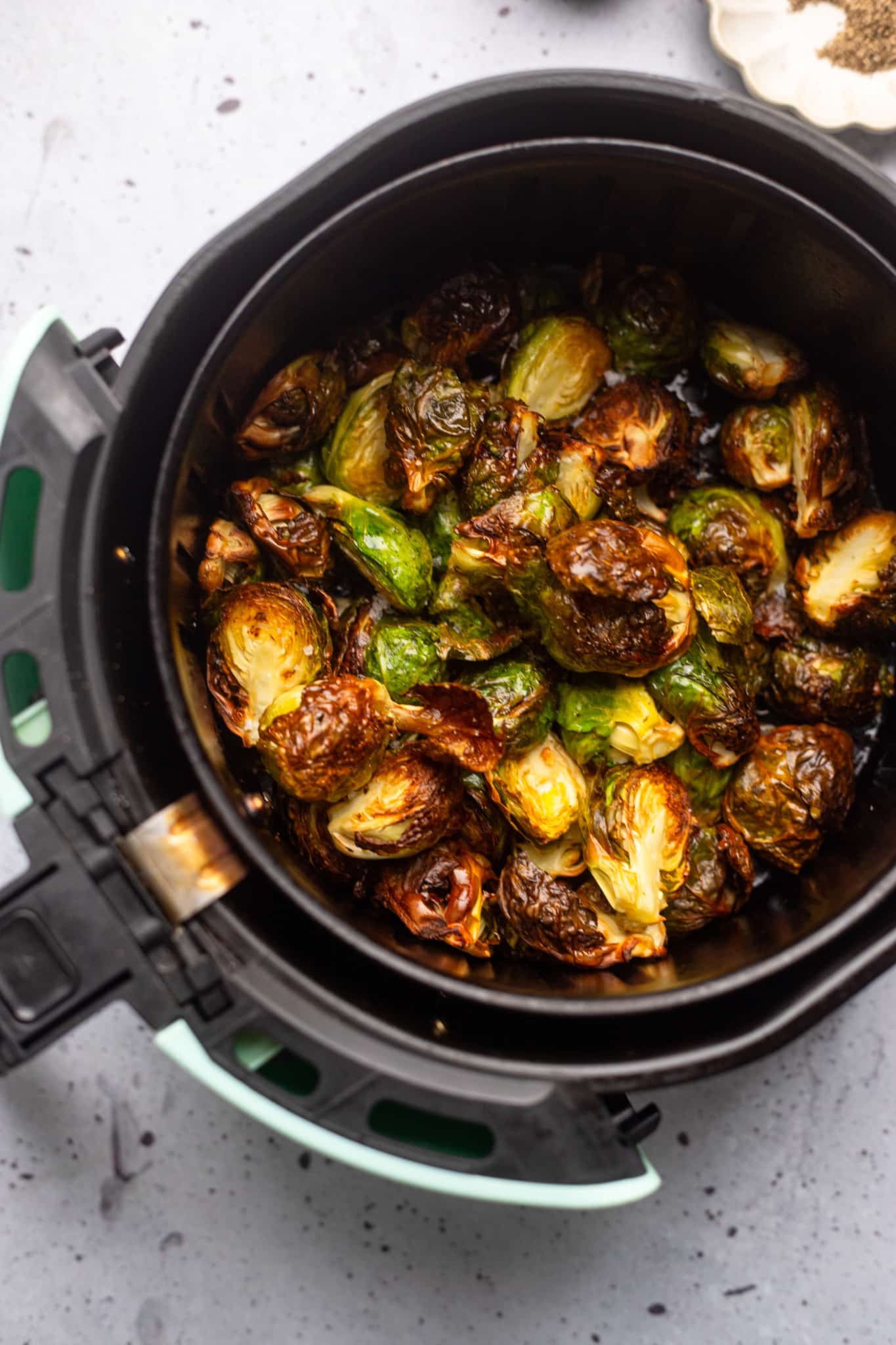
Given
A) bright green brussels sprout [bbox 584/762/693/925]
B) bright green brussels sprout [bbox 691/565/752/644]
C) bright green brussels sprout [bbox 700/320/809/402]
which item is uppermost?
bright green brussels sprout [bbox 700/320/809/402]

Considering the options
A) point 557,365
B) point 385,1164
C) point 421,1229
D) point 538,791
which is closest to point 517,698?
point 538,791

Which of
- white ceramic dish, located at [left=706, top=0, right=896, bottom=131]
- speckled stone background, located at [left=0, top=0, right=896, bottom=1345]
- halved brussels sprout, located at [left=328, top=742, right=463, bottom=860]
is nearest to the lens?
halved brussels sprout, located at [left=328, top=742, right=463, bottom=860]

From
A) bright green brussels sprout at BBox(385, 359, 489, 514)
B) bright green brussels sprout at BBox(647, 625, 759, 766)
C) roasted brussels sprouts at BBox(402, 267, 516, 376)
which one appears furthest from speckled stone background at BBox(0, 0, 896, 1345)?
roasted brussels sprouts at BBox(402, 267, 516, 376)

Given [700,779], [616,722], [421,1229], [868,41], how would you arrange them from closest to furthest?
1. [616,722]
2. [700,779]
3. [421,1229]
4. [868,41]

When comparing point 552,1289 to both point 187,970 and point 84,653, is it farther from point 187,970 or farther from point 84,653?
point 84,653

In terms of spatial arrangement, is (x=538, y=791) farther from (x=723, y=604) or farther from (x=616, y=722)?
(x=723, y=604)

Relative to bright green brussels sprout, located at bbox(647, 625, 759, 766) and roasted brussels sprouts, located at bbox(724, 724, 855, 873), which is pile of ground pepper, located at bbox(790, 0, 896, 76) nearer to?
bright green brussels sprout, located at bbox(647, 625, 759, 766)

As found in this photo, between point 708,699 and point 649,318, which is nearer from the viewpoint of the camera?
point 708,699

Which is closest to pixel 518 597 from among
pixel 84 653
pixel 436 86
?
pixel 84 653
